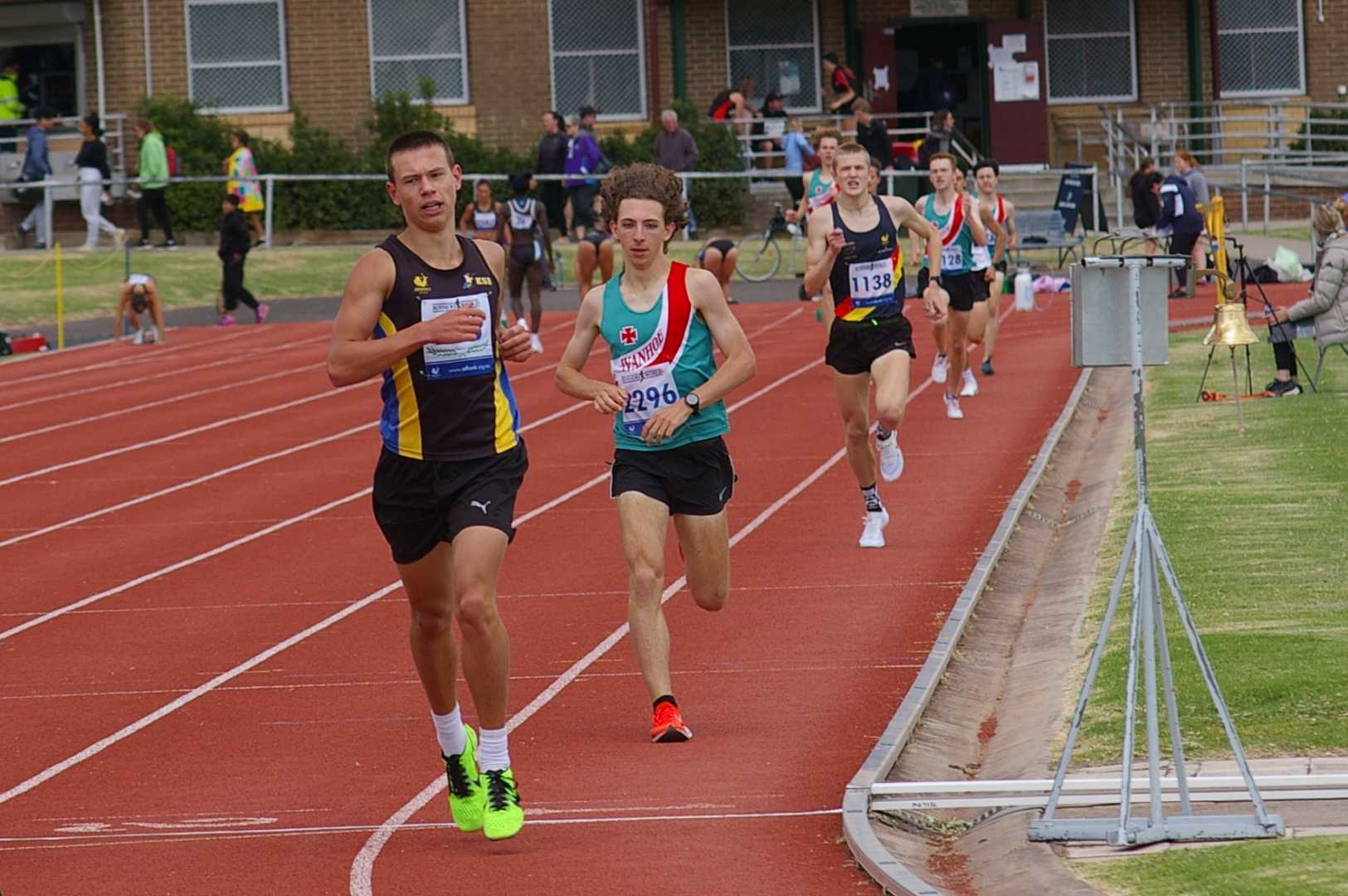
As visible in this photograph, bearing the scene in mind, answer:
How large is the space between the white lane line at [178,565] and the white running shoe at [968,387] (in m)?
6.06

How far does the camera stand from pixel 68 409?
73.9ft

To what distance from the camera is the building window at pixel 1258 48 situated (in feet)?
133

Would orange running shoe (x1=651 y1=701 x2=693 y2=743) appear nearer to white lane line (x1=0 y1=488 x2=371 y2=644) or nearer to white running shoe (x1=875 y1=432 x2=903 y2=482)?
white lane line (x1=0 y1=488 x2=371 y2=644)

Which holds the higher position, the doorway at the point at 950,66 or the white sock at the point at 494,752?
the doorway at the point at 950,66

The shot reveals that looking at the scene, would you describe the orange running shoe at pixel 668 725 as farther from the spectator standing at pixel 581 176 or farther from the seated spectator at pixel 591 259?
the spectator standing at pixel 581 176

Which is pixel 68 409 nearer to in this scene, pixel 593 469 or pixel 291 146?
pixel 593 469

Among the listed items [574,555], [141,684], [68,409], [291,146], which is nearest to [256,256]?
[291,146]

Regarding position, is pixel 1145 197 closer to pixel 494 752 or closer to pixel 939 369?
pixel 939 369

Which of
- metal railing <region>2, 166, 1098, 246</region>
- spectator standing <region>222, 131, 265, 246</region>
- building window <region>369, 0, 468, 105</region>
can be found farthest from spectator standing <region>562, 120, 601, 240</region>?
building window <region>369, 0, 468, 105</region>

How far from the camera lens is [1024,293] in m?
29.4

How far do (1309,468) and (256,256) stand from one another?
24488 mm

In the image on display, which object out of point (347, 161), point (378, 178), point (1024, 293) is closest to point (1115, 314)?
point (1024, 293)

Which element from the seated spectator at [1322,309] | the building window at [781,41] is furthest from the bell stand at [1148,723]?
the building window at [781,41]

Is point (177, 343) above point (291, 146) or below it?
below
